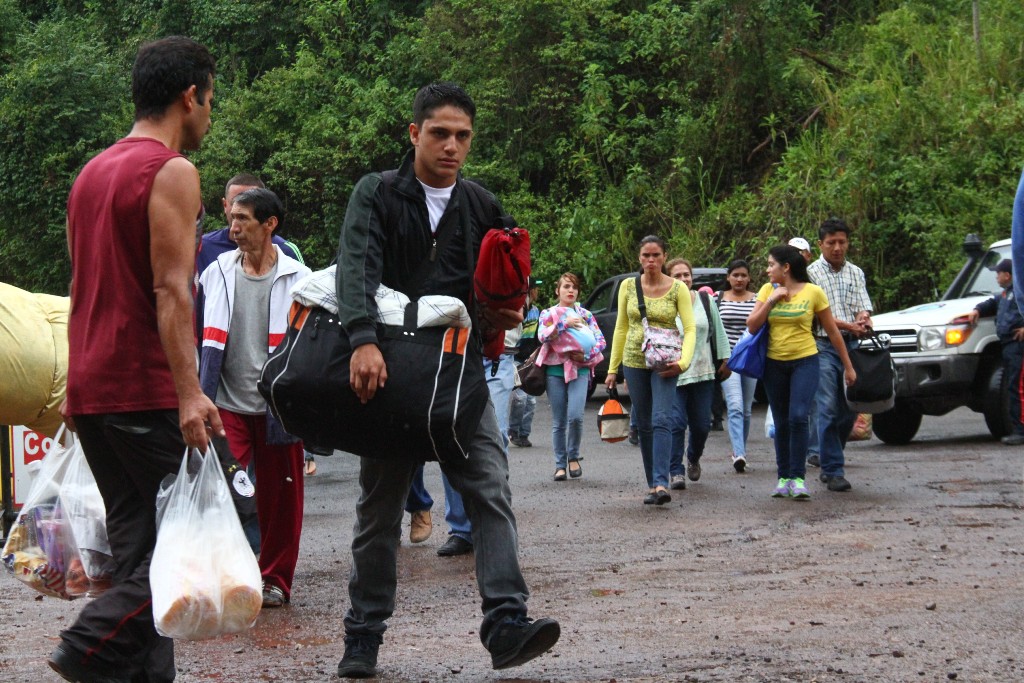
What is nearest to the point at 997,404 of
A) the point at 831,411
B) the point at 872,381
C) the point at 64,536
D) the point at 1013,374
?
the point at 1013,374

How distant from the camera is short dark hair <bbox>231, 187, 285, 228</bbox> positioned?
7.04 meters

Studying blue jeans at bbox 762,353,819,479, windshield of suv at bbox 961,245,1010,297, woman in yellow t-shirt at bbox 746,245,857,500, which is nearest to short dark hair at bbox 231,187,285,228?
woman in yellow t-shirt at bbox 746,245,857,500

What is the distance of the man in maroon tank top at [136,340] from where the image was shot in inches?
167

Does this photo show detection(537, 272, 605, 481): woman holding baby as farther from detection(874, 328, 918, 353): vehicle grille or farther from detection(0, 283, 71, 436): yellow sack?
detection(0, 283, 71, 436): yellow sack

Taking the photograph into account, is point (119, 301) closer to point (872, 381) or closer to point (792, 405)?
point (792, 405)

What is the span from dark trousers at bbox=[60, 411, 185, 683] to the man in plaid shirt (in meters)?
6.97

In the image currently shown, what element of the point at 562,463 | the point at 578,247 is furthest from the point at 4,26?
the point at 562,463

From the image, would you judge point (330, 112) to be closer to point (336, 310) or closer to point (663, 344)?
point (663, 344)

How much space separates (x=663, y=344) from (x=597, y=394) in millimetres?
11653

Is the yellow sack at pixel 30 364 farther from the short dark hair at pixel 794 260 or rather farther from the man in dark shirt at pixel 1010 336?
the man in dark shirt at pixel 1010 336

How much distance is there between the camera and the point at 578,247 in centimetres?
2745

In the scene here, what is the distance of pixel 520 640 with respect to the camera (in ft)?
16.2

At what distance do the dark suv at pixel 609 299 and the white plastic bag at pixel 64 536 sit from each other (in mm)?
14199

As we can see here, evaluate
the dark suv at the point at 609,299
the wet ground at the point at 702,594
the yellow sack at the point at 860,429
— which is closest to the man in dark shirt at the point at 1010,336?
the yellow sack at the point at 860,429
